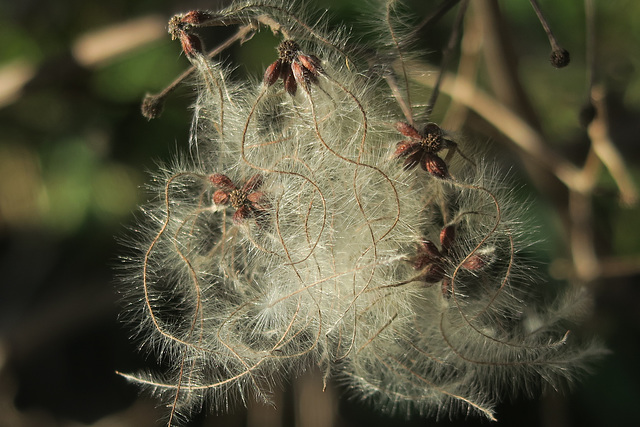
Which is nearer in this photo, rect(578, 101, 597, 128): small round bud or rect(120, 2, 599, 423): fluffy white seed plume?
rect(120, 2, 599, 423): fluffy white seed plume

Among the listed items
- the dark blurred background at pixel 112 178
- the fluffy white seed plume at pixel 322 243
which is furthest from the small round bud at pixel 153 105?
the dark blurred background at pixel 112 178

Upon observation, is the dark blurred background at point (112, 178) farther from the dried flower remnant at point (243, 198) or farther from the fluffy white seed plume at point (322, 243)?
the dried flower remnant at point (243, 198)

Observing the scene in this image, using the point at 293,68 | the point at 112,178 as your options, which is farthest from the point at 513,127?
the point at 112,178

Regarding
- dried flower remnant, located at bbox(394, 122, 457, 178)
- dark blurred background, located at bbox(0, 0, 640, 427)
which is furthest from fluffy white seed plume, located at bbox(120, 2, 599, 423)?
dark blurred background, located at bbox(0, 0, 640, 427)

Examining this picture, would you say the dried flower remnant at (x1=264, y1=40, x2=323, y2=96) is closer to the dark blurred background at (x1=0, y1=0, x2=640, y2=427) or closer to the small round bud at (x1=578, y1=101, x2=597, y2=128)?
the small round bud at (x1=578, y1=101, x2=597, y2=128)

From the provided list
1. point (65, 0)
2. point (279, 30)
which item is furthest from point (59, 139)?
point (279, 30)

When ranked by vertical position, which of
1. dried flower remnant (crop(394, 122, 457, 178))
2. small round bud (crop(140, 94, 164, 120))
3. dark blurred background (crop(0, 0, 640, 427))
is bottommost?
dark blurred background (crop(0, 0, 640, 427))
